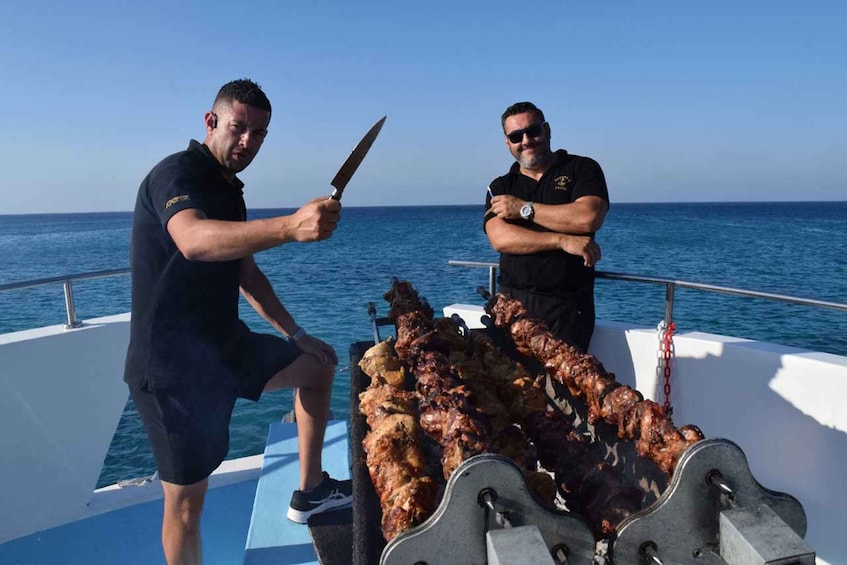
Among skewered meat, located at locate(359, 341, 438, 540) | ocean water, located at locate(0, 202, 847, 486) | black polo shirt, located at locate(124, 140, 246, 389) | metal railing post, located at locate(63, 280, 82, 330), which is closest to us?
skewered meat, located at locate(359, 341, 438, 540)

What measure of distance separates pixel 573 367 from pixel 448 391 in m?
0.84

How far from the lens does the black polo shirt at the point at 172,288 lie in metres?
2.92

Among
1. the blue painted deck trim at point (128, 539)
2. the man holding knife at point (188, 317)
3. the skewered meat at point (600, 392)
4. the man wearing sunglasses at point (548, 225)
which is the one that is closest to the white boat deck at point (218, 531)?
the blue painted deck trim at point (128, 539)

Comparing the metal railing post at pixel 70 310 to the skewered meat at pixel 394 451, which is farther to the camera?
the metal railing post at pixel 70 310

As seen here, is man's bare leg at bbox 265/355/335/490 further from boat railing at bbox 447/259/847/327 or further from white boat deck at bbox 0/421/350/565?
boat railing at bbox 447/259/847/327

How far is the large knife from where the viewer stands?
250 cm

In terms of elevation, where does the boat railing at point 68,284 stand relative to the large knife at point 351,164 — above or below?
below

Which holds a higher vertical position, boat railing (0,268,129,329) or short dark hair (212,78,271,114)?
short dark hair (212,78,271,114)

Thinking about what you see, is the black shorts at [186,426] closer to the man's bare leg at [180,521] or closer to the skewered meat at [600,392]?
the man's bare leg at [180,521]

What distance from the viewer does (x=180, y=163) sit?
2910 millimetres

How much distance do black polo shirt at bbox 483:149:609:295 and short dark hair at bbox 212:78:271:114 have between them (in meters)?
2.03

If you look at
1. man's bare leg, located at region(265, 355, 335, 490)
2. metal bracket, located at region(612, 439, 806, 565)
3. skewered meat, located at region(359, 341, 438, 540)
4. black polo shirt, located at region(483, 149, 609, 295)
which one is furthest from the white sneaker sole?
metal bracket, located at region(612, 439, 806, 565)

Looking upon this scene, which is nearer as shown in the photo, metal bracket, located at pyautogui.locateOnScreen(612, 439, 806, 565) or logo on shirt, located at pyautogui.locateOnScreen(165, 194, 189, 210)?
metal bracket, located at pyautogui.locateOnScreen(612, 439, 806, 565)

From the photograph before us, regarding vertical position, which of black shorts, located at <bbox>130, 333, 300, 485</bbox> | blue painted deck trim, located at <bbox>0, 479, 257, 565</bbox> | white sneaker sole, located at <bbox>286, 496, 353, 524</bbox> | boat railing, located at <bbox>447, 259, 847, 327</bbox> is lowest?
blue painted deck trim, located at <bbox>0, 479, 257, 565</bbox>
